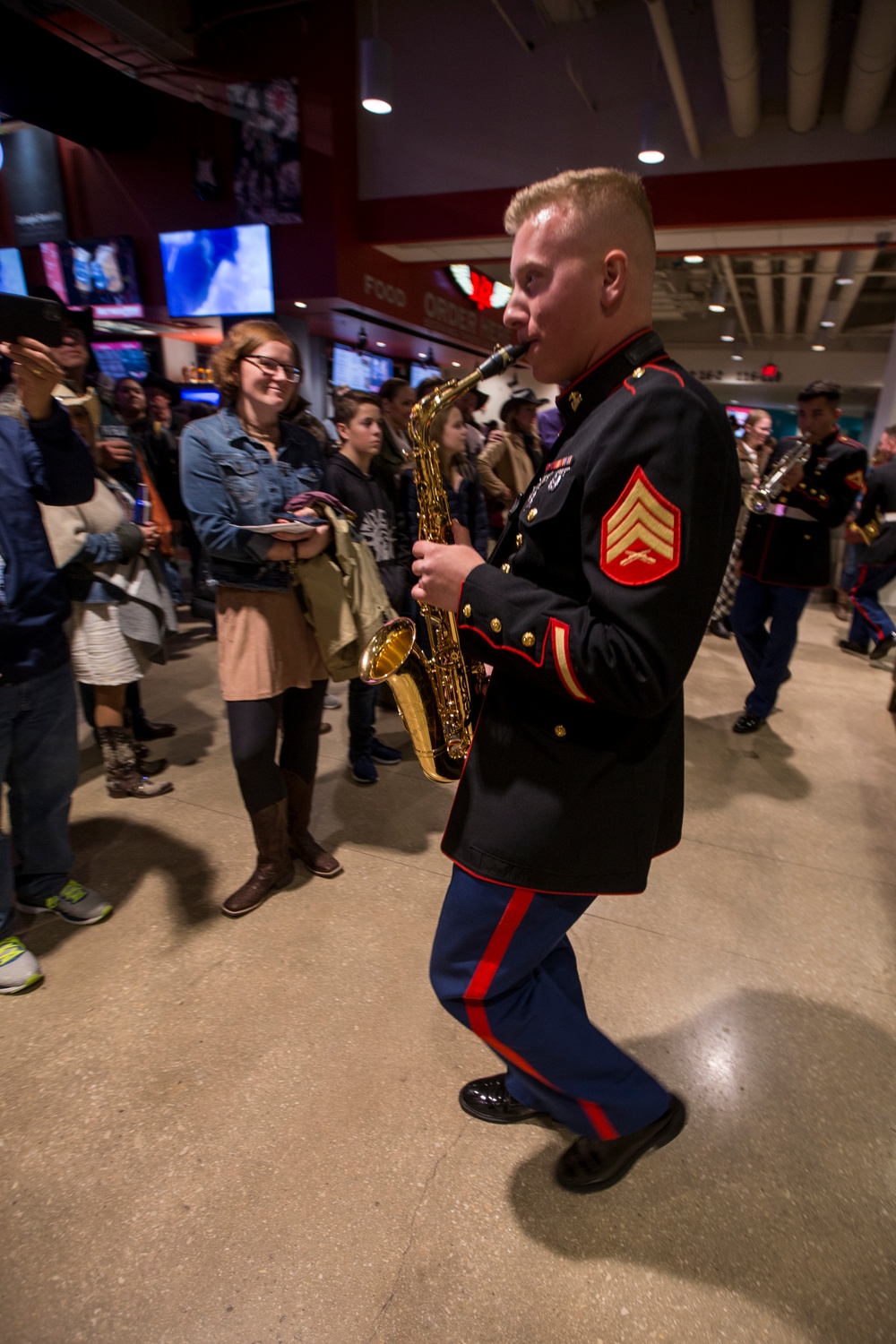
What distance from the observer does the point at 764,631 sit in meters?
3.92

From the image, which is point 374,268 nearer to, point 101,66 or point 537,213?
point 101,66

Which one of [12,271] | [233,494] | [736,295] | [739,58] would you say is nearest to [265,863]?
[233,494]

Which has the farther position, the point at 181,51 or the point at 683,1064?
the point at 181,51

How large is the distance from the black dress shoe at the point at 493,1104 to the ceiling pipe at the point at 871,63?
20.1 feet

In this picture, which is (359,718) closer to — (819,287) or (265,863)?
(265,863)

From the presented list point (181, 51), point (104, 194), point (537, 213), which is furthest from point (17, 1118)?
point (104, 194)

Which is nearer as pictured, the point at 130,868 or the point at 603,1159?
the point at 603,1159

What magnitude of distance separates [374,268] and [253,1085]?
28.0ft

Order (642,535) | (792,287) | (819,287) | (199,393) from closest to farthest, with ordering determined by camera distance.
→ 1. (642,535)
2. (199,393)
3. (819,287)
4. (792,287)

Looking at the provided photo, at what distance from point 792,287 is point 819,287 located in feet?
1.43

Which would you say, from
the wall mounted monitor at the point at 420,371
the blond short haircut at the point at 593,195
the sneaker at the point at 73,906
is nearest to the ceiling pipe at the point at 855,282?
the wall mounted monitor at the point at 420,371

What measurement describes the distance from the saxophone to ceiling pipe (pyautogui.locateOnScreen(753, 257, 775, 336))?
10.6 m

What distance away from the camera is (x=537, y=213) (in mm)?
1000

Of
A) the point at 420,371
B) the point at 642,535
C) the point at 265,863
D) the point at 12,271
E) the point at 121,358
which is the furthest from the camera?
the point at 420,371
